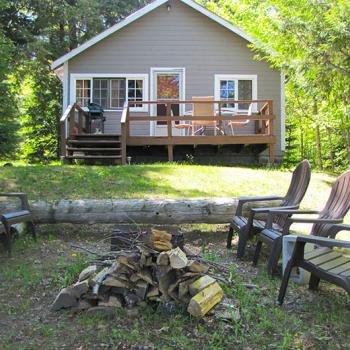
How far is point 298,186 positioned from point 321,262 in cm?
171

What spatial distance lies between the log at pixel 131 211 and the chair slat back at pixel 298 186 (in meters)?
0.76

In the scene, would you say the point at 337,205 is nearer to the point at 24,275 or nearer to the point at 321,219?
the point at 321,219

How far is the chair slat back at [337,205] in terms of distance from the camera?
164 inches

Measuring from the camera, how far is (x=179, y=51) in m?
13.7

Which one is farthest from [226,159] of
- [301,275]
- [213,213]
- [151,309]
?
[151,309]

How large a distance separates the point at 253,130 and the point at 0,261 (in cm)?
1026

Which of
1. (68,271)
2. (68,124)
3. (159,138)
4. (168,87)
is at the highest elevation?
(168,87)

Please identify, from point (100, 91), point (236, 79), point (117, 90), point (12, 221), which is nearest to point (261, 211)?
→ point (12, 221)

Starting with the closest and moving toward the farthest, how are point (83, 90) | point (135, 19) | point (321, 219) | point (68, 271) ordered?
1. point (321, 219)
2. point (68, 271)
3. point (135, 19)
4. point (83, 90)

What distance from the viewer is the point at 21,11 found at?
1916 centimetres

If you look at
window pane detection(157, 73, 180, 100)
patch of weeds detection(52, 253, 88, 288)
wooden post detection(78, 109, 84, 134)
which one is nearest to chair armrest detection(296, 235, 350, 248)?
patch of weeds detection(52, 253, 88, 288)

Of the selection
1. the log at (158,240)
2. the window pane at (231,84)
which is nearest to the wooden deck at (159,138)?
the window pane at (231,84)

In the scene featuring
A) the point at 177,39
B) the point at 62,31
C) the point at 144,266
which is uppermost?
the point at 62,31

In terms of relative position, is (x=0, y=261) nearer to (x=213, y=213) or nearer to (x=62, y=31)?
(x=213, y=213)
